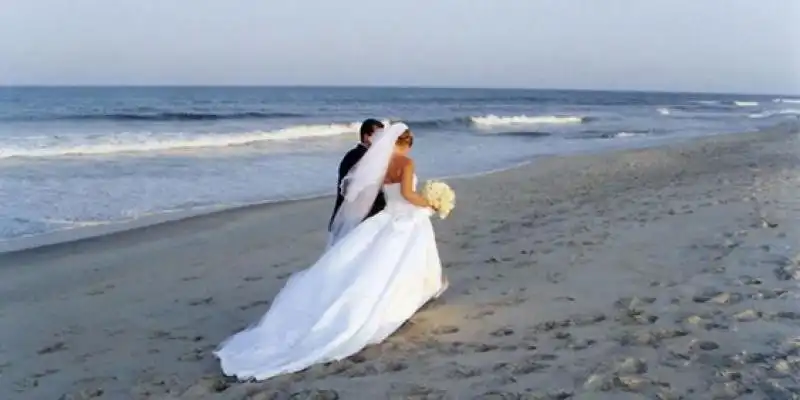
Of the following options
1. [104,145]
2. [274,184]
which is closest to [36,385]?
[274,184]

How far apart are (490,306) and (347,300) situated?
4.36ft

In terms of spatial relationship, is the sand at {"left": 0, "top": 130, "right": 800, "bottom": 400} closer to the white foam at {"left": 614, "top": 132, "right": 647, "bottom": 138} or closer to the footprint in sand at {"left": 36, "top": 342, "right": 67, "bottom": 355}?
the footprint in sand at {"left": 36, "top": 342, "right": 67, "bottom": 355}

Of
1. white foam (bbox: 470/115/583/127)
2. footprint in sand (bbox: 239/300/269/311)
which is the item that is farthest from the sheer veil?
Answer: white foam (bbox: 470/115/583/127)

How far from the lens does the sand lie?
4523 millimetres

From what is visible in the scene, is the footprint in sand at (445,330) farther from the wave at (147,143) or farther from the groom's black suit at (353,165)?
the wave at (147,143)

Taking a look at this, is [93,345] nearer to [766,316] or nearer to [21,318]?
[21,318]

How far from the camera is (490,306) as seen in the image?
6.20 meters

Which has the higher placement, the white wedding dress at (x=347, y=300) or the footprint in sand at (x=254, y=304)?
the white wedding dress at (x=347, y=300)

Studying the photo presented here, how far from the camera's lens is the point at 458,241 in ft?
30.6

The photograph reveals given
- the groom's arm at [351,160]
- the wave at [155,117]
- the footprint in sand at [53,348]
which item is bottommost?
the wave at [155,117]

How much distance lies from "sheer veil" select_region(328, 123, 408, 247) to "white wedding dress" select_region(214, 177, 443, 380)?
0.44 feet

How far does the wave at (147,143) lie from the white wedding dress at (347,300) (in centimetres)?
1715

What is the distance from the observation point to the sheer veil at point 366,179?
5930 millimetres

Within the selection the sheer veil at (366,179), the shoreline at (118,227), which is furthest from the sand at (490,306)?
the sheer veil at (366,179)
